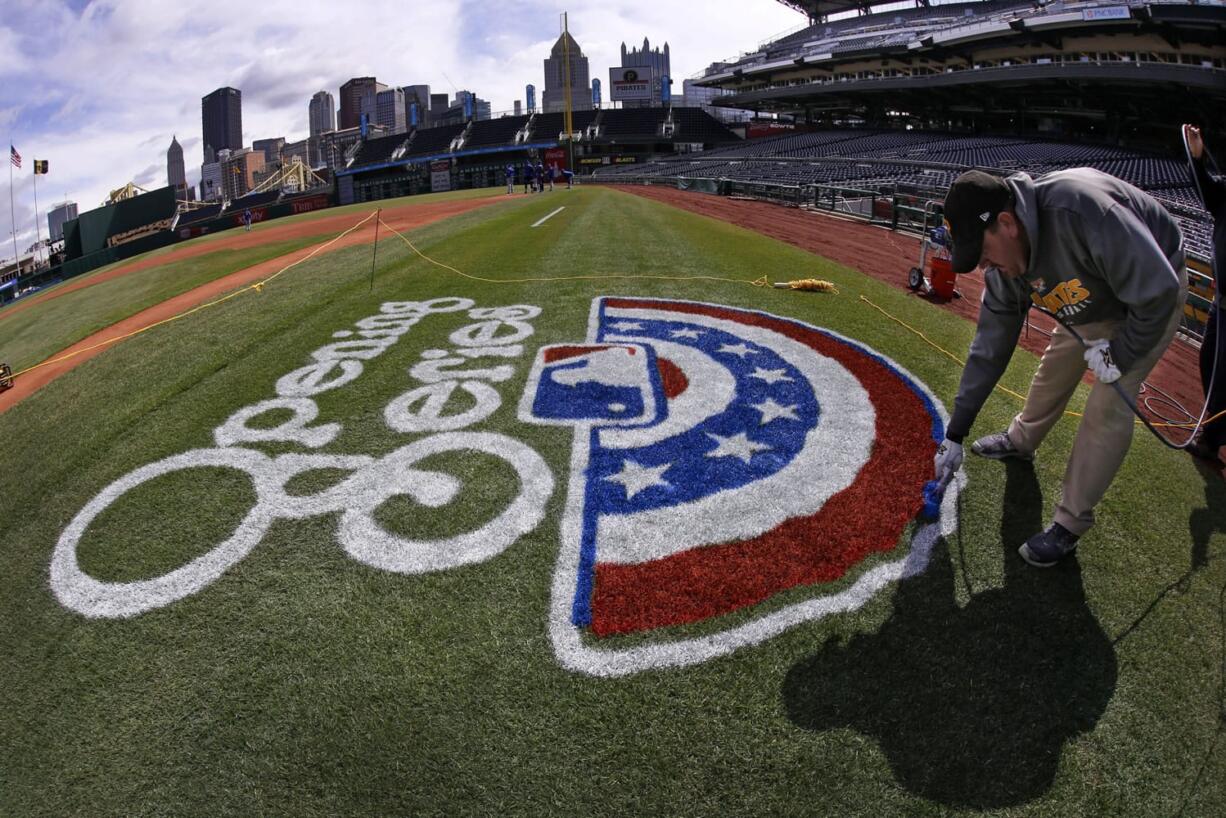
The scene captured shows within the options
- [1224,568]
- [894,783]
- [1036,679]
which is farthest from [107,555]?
[1224,568]

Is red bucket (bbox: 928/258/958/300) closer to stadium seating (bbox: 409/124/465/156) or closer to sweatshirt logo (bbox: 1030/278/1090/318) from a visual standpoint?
sweatshirt logo (bbox: 1030/278/1090/318)

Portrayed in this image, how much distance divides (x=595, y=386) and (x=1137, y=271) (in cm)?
405

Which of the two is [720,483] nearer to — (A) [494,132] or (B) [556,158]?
(B) [556,158]

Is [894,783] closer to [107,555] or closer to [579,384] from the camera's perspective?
[579,384]

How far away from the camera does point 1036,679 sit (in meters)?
2.99

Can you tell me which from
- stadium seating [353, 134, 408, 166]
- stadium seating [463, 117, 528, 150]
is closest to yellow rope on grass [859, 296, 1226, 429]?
stadium seating [463, 117, 528, 150]

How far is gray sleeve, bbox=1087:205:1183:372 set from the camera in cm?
292

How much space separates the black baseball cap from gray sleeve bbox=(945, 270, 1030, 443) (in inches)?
25.7

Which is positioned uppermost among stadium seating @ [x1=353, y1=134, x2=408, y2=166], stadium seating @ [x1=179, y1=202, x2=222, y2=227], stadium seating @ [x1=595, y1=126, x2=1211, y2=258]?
stadium seating @ [x1=353, y1=134, x2=408, y2=166]

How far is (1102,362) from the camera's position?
128 inches

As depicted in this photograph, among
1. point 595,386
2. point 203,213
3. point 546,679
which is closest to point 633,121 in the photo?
point 203,213

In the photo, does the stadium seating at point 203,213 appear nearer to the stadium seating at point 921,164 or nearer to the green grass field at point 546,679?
the stadium seating at point 921,164

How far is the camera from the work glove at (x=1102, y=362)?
3203mm

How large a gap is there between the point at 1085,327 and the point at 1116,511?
55.2 inches
